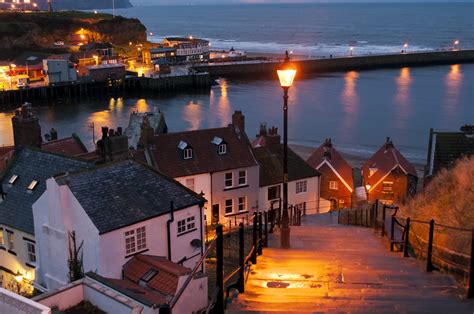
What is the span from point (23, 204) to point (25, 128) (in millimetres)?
3615

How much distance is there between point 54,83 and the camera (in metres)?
90.1

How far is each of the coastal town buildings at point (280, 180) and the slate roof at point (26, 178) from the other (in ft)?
41.6

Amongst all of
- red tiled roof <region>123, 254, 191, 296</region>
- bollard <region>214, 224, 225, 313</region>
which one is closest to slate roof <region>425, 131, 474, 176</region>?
red tiled roof <region>123, 254, 191, 296</region>

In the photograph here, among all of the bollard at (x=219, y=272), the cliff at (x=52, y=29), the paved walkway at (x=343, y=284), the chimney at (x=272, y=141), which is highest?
the cliff at (x=52, y=29)

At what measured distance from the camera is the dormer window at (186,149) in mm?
27875

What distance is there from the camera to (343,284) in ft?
27.8

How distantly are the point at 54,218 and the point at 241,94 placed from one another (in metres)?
71.9

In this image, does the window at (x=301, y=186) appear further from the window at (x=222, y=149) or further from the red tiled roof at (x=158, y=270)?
the red tiled roof at (x=158, y=270)

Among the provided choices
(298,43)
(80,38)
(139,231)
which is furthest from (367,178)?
(298,43)

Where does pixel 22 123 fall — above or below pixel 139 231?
above

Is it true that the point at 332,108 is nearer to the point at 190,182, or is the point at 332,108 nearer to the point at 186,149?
the point at 186,149

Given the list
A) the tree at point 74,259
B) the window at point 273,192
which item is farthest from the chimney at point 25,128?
the window at point 273,192

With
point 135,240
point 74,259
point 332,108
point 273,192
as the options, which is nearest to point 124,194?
A: point 135,240

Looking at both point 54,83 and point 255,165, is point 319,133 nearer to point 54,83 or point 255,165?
point 255,165
